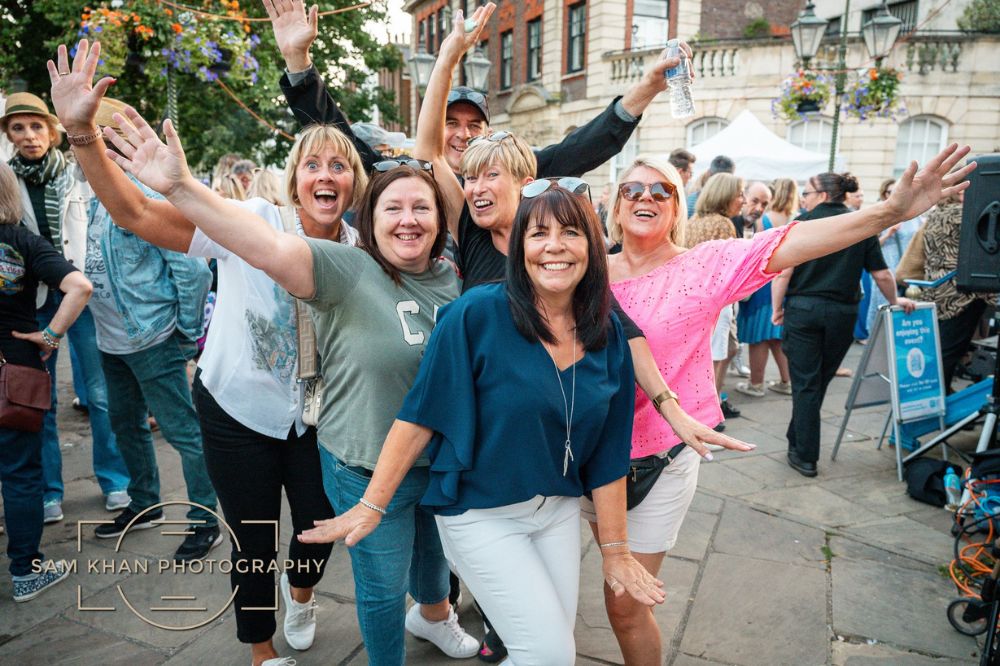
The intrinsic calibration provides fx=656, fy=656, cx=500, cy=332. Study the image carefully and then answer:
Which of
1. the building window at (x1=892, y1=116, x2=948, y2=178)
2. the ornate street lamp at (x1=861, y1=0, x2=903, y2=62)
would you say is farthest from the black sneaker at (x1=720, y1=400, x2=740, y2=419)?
the building window at (x1=892, y1=116, x2=948, y2=178)

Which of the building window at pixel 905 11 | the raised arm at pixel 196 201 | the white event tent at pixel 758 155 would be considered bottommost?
the raised arm at pixel 196 201

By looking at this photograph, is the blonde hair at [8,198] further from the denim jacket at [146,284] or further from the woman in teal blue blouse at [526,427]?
the woman in teal blue blouse at [526,427]

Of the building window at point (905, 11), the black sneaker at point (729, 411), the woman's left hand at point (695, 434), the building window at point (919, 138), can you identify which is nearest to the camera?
the woman's left hand at point (695, 434)

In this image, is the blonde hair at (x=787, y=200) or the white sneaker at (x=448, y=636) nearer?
the white sneaker at (x=448, y=636)

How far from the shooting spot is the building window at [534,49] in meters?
23.2

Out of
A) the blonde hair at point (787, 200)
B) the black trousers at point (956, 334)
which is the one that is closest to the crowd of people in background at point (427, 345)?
the black trousers at point (956, 334)

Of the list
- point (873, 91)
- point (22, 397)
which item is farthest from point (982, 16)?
point (22, 397)

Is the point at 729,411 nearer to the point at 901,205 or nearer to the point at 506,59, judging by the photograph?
the point at 901,205

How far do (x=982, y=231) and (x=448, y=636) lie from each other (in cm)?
347

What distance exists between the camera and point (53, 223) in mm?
4066

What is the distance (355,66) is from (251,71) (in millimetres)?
14262

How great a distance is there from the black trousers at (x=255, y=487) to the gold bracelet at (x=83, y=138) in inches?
36.5

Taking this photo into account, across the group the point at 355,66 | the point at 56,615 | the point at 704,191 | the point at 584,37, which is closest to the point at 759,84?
the point at 584,37

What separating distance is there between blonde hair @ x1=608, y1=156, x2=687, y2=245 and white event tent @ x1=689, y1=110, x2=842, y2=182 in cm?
924
